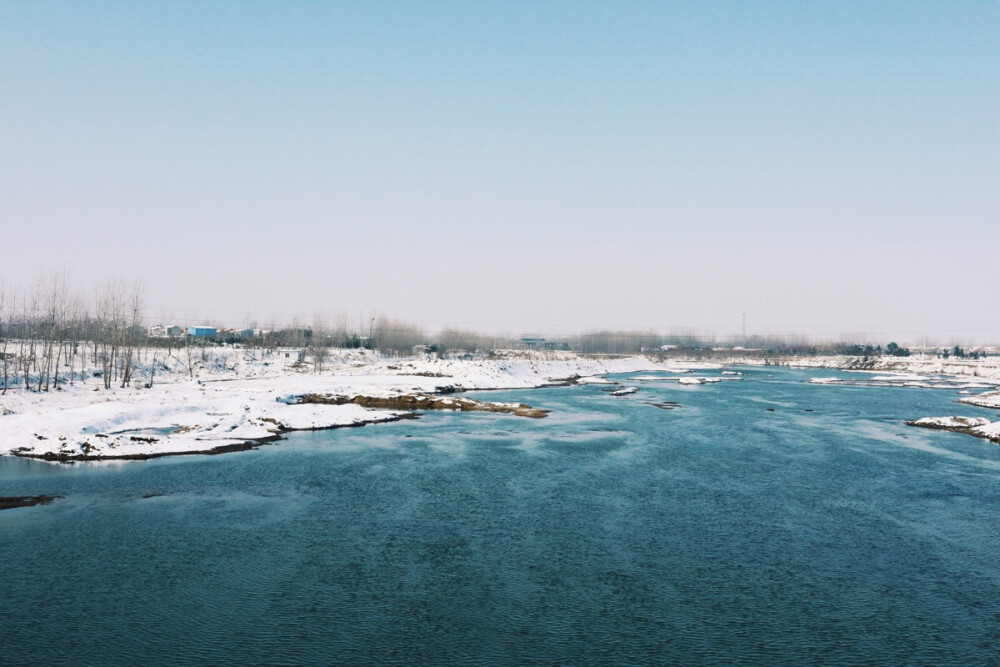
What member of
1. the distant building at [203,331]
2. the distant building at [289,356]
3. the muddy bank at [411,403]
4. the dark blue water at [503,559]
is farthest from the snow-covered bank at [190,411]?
the distant building at [203,331]

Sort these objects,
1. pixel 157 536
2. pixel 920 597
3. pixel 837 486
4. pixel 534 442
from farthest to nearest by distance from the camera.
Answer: pixel 534 442
pixel 837 486
pixel 157 536
pixel 920 597

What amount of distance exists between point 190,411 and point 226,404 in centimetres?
285

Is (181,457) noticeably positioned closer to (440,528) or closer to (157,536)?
(157,536)

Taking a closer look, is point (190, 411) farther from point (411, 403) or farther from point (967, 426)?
point (967, 426)

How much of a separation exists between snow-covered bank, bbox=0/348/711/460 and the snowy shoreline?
60 millimetres

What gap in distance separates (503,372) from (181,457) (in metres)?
51.6

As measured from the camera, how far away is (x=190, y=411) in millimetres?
35062

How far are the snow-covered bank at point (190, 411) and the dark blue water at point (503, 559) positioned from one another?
2.74 metres

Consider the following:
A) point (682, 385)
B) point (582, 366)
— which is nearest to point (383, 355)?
point (582, 366)

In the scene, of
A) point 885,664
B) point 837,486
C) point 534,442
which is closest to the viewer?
point 885,664

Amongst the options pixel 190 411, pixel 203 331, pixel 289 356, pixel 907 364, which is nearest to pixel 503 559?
pixel 190 411

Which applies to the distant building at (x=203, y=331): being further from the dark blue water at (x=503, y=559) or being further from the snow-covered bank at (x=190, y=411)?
the dark blue water at (x=503, y=559)

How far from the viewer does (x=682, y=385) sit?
75.4 metres

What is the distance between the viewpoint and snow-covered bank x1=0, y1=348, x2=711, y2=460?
87.2 ft
